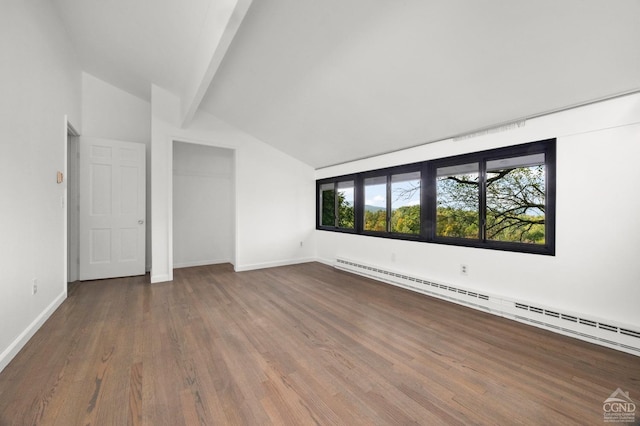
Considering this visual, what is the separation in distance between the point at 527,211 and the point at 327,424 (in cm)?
282

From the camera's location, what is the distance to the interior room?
5.40ft

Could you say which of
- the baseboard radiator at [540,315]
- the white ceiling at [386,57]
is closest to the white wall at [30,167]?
the white ceiling at [386,57]

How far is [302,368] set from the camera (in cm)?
185

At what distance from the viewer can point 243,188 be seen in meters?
4.91

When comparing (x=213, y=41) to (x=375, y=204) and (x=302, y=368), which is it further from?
(x=375, y=204)

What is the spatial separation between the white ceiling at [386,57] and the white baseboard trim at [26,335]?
125 inches

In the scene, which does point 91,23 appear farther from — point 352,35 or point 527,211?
point 527,211

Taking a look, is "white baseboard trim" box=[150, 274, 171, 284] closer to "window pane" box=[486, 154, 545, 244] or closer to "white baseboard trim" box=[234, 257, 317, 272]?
"white baseboard trim" box=[234, 257, 317, 272]

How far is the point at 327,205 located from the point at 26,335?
455 cm

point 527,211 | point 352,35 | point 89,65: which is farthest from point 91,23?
point 527,211

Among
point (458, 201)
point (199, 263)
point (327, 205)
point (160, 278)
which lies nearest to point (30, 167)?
point (160, 278)

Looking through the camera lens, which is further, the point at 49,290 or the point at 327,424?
the point at 49,290

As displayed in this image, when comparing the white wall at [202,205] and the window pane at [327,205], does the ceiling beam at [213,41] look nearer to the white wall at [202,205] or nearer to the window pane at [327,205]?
the white wall at [202,205]
